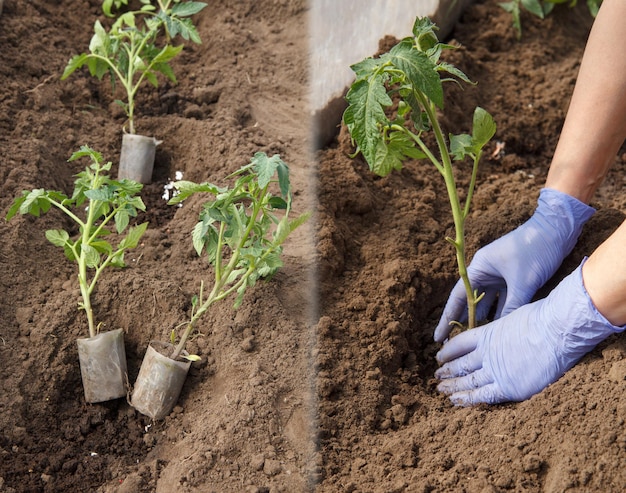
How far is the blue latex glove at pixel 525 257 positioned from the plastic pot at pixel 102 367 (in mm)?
1009

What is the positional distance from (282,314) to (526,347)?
2.40ft

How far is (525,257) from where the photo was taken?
2.51m

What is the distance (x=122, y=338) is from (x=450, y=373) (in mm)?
1017

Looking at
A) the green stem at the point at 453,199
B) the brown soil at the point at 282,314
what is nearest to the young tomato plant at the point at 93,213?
the brown soil at the point at 282,314

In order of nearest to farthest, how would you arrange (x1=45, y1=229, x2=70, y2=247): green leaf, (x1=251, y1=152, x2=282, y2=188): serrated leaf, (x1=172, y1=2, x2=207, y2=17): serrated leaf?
(x1=251, y1=152, x2=282, y2=188): serrated leaf, (x1=45, y1=229, x2=70, y2=247): green leaf, (x1=172, y1=2, x2=207, y2=17): serrated leaf

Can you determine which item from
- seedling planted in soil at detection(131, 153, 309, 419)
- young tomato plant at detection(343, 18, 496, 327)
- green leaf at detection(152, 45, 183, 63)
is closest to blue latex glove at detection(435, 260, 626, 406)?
young tomato plant at detection(343, 18, 496, 327)

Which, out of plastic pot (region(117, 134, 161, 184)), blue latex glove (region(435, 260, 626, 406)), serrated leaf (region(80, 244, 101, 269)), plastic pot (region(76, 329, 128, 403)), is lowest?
blue latex glove (region(435, 260, 626, 406))

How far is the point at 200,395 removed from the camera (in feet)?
7.43

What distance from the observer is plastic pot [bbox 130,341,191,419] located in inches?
86.3

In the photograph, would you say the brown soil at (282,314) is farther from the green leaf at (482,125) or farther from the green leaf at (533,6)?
the green leaf at (482,125)

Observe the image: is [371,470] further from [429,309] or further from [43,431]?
[43,431]

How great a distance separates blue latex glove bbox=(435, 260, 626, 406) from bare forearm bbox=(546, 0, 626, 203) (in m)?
0.53

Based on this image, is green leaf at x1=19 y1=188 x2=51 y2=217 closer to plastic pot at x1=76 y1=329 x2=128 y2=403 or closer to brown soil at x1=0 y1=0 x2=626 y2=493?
brown soil at x1=0 y1=0 x2=626 y2=493

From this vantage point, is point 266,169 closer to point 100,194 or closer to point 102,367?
point 100,194
